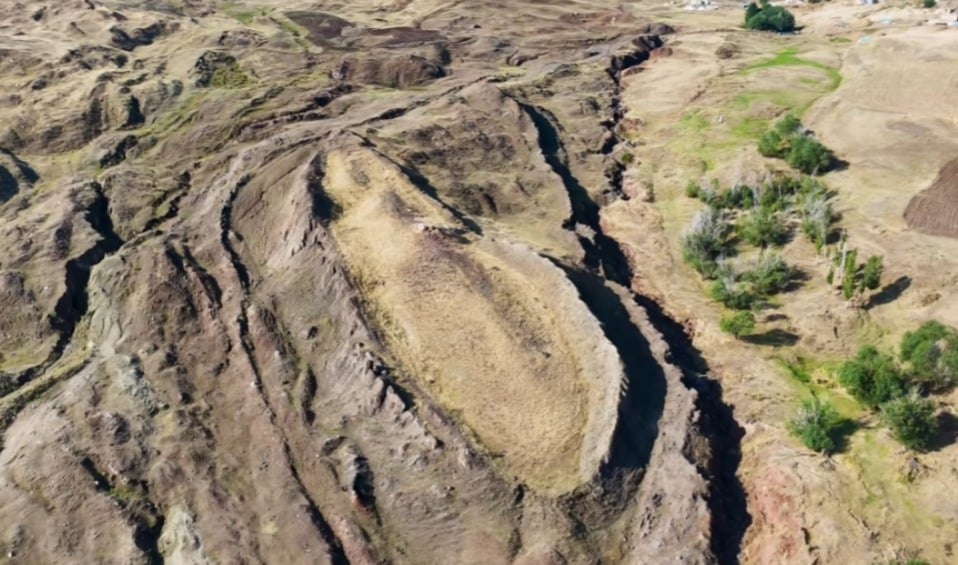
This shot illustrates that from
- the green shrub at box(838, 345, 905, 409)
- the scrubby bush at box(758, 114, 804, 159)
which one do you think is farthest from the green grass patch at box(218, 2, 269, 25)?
the green shrub at box(838, 345, 905, 409)

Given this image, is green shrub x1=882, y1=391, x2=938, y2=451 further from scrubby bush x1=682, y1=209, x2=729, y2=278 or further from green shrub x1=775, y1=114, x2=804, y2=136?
green shrub x1=775, y1=114, x2=804, y2=136

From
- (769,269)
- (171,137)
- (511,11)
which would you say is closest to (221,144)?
(171,137)

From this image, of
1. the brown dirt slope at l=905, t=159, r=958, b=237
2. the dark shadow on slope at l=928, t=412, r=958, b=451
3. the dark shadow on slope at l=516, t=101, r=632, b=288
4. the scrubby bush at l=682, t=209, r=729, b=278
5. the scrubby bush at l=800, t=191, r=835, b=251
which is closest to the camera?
the dark shadow on slope at l=928, t=412, r=958, b=451

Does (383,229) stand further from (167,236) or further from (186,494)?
(186,494)

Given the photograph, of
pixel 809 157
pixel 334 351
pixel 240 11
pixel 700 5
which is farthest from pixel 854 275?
pixel 700 5

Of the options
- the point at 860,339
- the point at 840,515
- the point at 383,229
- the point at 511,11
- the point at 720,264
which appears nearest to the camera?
the point at 840,515

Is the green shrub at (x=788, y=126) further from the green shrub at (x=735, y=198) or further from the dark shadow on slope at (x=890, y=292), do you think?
the dark shadow on slope at (x=890, y=292)
